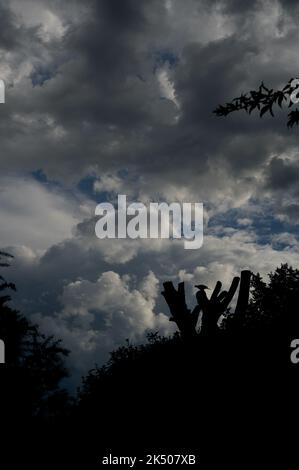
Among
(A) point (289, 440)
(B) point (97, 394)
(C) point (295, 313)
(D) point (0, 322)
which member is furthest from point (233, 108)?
(D) point (0, 322)

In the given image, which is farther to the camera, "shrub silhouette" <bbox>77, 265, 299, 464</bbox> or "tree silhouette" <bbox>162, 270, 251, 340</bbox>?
"tree silhouette" <bbox>162, 270, 251, 340</bbox>

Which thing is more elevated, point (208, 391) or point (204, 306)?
point (204, 306)

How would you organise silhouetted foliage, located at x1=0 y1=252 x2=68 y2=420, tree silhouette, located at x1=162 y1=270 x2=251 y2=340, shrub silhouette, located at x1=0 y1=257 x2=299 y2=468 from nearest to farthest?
shrub silhouette, located at x1=0 y1=257 x2=299 y2=468 → tree silhouette, located at x1=162 y1=270 x2=251 y2=340 → silhouetted foliage, located at x1=0 y1=252 x2=68 y2=420

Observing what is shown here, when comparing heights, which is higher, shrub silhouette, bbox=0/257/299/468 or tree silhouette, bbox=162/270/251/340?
tree silhouette, bbox=162/270/251/340

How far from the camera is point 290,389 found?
7.97 m

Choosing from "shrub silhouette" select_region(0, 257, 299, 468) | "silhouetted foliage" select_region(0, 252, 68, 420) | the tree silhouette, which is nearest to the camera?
"shrub silhouette" select_region(0, 257, 299, 468)

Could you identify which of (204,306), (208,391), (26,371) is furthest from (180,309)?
(26,371)

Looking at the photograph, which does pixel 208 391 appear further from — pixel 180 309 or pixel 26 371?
pixel 26 371

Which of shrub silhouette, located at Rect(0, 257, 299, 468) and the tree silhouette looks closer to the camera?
shrub silhouette, located at Rect(0, 257, 299, 468)

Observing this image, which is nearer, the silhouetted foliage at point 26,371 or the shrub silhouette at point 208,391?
the shrub silhouette at point 208,391

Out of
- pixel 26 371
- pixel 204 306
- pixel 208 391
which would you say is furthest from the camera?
pixel 26 371

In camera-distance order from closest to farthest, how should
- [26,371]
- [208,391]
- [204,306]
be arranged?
[208,391]
[204,306]
[26,371]

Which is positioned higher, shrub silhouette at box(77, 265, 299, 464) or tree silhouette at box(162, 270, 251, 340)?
tree silhouette at box(162, 270, 251, 340)
